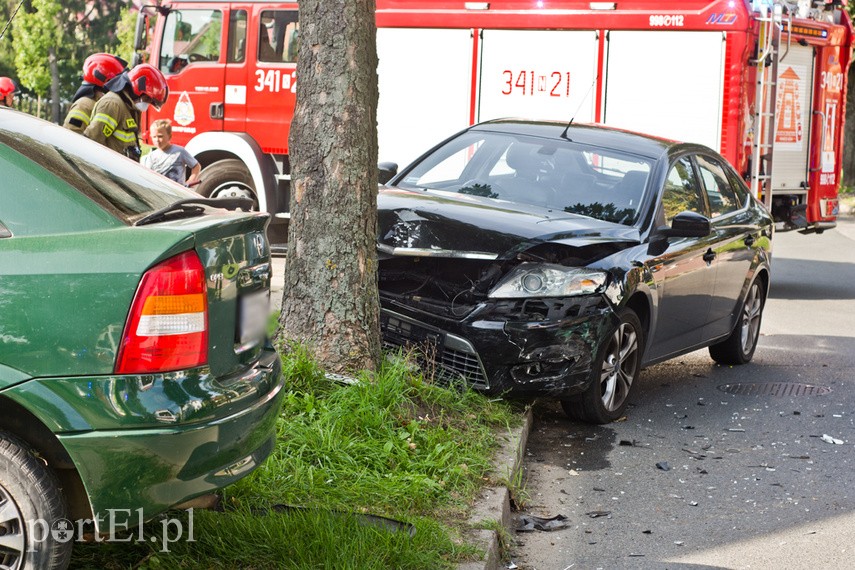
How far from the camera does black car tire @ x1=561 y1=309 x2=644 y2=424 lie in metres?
6.70

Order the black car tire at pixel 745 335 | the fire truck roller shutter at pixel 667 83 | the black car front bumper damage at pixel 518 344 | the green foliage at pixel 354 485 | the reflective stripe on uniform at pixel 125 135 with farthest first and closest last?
1. the fire truck roller shutter at pixel 667 83
2. the black car tire at pixel 745 335
3. the reflective stripe on uniform at pixel 125 135
4. the black car front bumper damage at pixel 518 344
5. the green foliage at pixel 354 485

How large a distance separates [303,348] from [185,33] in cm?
844

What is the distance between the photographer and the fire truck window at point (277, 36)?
13.0 m

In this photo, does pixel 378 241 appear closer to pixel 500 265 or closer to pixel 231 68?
pixel 500 265

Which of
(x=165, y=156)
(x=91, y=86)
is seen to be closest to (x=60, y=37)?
(x=165, y=156)

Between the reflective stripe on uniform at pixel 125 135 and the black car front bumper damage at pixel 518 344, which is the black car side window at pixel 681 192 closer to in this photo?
the black car front bumper damage at pixel 518 344

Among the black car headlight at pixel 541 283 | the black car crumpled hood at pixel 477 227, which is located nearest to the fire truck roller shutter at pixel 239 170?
the black car crumpled hood at pixel 477 227

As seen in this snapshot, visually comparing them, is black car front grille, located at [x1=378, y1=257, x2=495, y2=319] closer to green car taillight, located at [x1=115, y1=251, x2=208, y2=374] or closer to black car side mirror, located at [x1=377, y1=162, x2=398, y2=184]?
black car side mirror, located at [x1=377, y1=162, x2=398, y2=184]

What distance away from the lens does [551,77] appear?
12406 millimetres

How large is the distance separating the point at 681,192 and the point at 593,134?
73cm

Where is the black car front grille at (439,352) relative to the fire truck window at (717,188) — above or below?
below

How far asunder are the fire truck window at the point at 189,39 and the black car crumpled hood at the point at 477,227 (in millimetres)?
6811

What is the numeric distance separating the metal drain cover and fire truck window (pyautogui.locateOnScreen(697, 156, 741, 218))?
1.21 metres

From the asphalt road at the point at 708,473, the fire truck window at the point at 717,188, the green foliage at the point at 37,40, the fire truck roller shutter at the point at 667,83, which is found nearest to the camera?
the asphalt road at the point at 708,473
